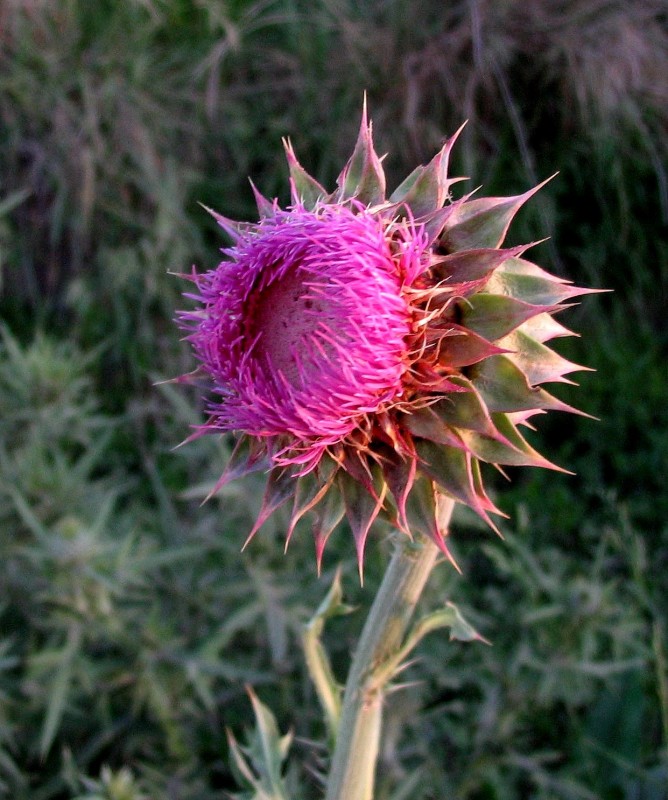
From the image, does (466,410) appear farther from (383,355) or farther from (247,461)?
(247,461)

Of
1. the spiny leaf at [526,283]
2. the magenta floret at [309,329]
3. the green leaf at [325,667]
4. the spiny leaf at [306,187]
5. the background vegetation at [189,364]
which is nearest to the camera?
the magenta floret at [309,329]

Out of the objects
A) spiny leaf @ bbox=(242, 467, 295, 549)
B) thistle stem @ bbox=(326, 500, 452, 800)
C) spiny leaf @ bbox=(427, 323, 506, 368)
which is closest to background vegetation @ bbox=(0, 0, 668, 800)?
thistle stem @ bbox=(326, 500, 452, 800)

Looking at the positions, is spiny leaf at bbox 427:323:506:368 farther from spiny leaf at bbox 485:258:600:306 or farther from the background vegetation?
the background vegetation

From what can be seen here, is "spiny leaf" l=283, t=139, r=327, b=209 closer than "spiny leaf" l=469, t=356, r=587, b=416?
No

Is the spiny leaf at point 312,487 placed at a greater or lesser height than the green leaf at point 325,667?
greater

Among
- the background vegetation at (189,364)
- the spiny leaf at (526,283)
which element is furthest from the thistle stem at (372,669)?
the background vegetation at (189,364)

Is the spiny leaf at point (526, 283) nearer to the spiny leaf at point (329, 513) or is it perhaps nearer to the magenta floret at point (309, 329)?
the magenta floret at point (309, 329)

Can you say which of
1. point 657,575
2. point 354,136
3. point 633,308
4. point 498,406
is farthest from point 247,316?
point 633,308

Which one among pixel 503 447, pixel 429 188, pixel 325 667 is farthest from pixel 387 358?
pixel 325 667
